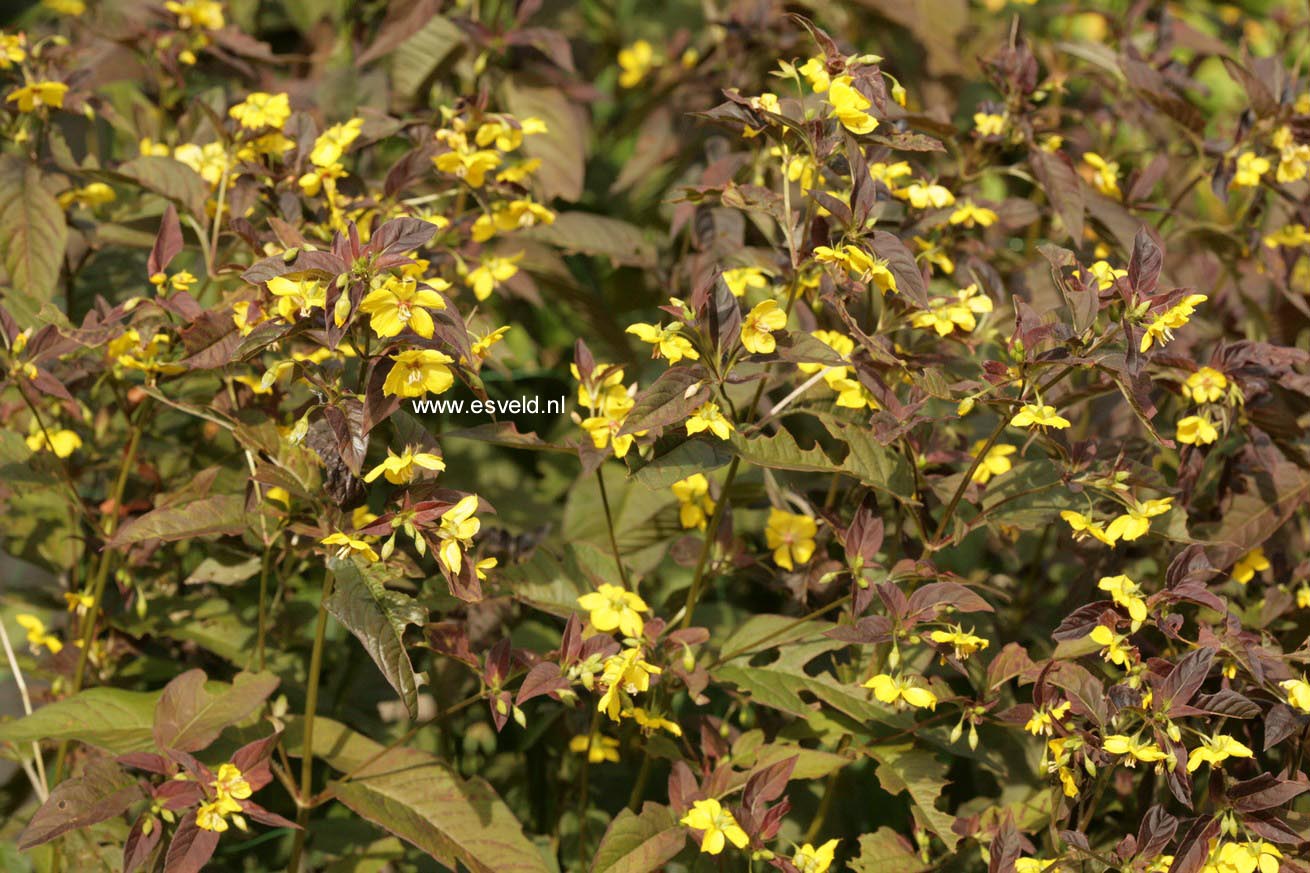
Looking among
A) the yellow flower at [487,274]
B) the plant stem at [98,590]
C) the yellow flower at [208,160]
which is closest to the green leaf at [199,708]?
the plant stem at [98,590]

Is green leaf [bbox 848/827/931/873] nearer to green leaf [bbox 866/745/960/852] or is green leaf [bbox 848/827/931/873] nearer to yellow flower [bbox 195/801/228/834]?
green leaf [bbox 866/745/960/852]

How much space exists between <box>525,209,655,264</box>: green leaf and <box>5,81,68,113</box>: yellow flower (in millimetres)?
763

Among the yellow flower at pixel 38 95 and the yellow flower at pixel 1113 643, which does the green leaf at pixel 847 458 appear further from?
the yellow flower at pixel 38 95

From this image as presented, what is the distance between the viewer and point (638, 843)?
1.50 m

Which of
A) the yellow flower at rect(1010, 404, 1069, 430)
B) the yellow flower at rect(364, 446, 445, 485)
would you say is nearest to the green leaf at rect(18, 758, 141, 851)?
the yellow flower at rect(364, 446, 445, 485)

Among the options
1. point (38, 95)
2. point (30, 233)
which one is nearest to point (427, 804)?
point (30, 233)

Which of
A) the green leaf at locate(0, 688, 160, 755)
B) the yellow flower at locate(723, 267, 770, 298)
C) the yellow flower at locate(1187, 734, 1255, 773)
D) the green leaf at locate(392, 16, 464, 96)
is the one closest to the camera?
the yellow flower at locate(1187, 734, 1255, 773)

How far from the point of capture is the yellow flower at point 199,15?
86.9 inches

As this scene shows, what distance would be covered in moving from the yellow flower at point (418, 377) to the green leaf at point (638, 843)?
57 cm

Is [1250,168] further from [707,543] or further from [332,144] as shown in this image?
[332,144]

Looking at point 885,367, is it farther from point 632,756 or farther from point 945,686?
point 632,756

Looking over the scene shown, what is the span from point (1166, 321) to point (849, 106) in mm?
423

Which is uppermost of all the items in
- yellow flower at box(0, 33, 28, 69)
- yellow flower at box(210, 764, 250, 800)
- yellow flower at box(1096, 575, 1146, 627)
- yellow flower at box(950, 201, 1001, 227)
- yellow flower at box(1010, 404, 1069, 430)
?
yellow flower at box(0, 33, 28, 69)

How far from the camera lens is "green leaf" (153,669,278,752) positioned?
59.0 inches
